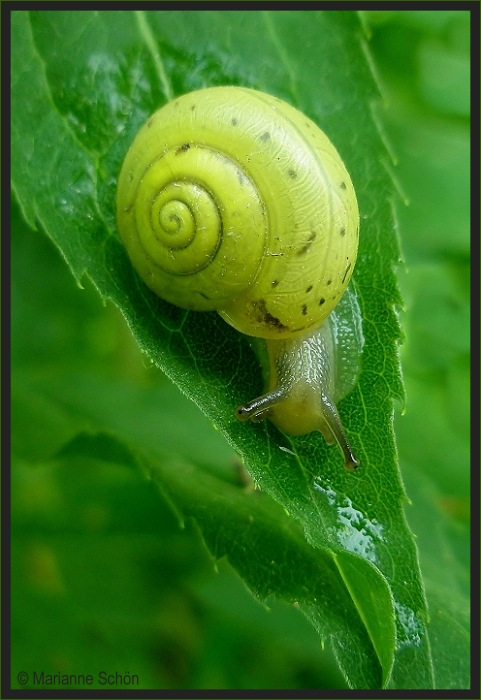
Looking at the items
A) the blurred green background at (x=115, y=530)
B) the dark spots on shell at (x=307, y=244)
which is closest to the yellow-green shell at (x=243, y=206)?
the dark spots on shell at (x=307, y=244)

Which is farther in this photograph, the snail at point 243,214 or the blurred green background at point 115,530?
the blurred green background at point 115,530

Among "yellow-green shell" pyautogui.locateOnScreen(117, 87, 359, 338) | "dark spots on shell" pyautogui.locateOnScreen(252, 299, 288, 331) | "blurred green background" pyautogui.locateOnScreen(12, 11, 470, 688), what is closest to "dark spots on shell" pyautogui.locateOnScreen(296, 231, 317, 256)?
"yellow-green shell" pyautogui.locateOnScreen(117, 87, 359, 338)

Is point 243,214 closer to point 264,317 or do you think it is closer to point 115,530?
point 264,317

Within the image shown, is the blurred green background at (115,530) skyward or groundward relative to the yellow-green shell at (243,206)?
groundward

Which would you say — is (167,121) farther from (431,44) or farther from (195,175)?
(431,44)

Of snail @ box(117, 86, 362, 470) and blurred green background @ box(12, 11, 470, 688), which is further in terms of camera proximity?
blurred green background @ box(12, 11, 470, 688)

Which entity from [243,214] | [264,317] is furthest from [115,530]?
[243,214]

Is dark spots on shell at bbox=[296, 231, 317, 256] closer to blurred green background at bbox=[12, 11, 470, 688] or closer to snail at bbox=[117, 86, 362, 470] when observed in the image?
snail at bbox=[117, 86, 362, 470]

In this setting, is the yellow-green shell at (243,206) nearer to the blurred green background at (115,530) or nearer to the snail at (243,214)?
the snail at (243,214)

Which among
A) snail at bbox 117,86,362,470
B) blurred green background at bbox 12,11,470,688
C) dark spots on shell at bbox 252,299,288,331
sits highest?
snail at bbox 117,86,362,470
